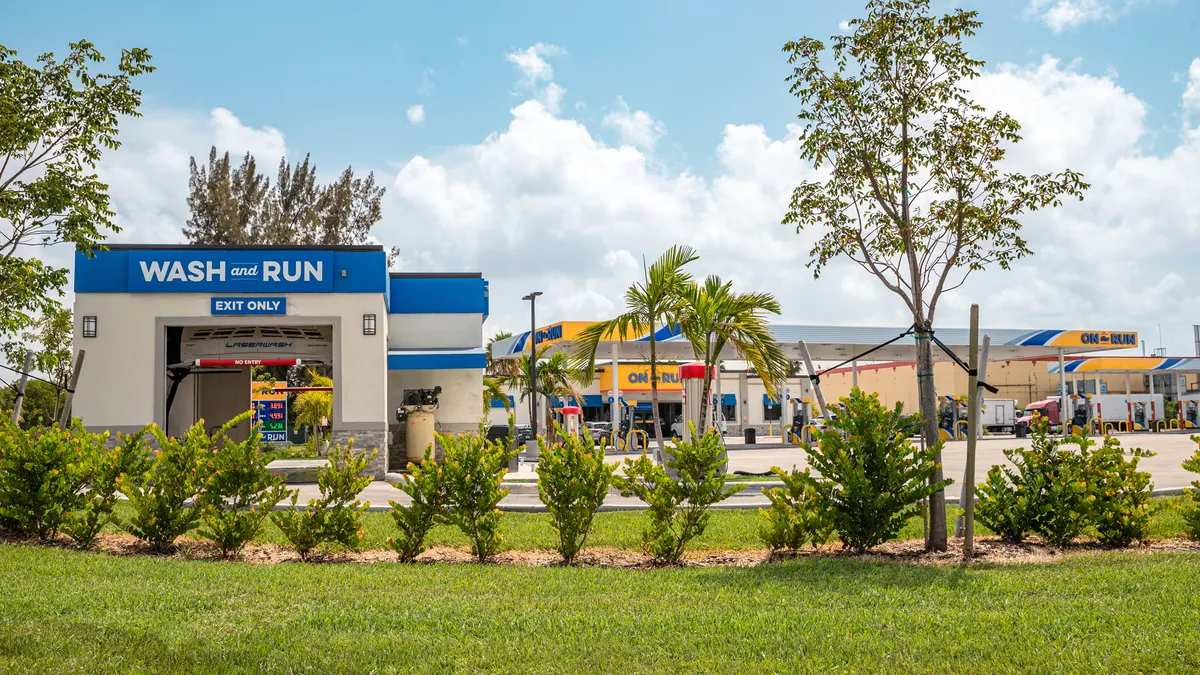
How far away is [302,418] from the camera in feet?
120

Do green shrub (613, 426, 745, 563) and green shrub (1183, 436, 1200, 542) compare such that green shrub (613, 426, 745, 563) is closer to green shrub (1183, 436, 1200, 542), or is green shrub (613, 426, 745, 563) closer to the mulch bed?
the mulch bed

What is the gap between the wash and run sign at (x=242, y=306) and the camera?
68.9 ft

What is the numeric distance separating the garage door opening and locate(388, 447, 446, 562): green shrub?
13.2 metres

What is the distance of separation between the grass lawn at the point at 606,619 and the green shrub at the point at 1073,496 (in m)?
0.78

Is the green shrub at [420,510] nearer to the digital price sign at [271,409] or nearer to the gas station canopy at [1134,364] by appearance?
the digital price sign at [271,409]

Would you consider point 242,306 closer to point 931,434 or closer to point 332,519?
point 332,519

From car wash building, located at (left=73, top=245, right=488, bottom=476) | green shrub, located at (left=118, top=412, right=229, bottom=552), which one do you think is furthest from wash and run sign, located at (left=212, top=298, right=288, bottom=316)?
green shrub, located at (left=118, top=412, right=229, bottom=552)

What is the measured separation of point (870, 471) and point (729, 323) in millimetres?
7989

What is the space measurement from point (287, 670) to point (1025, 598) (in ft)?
16.7

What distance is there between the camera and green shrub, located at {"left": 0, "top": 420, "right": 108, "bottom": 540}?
1048 centimetres

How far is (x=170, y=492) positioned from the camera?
9977 mm

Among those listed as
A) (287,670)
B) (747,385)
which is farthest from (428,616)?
(747,385)

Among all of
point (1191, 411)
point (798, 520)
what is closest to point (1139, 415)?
point (1191, 411)

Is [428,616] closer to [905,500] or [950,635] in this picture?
[950,635]
